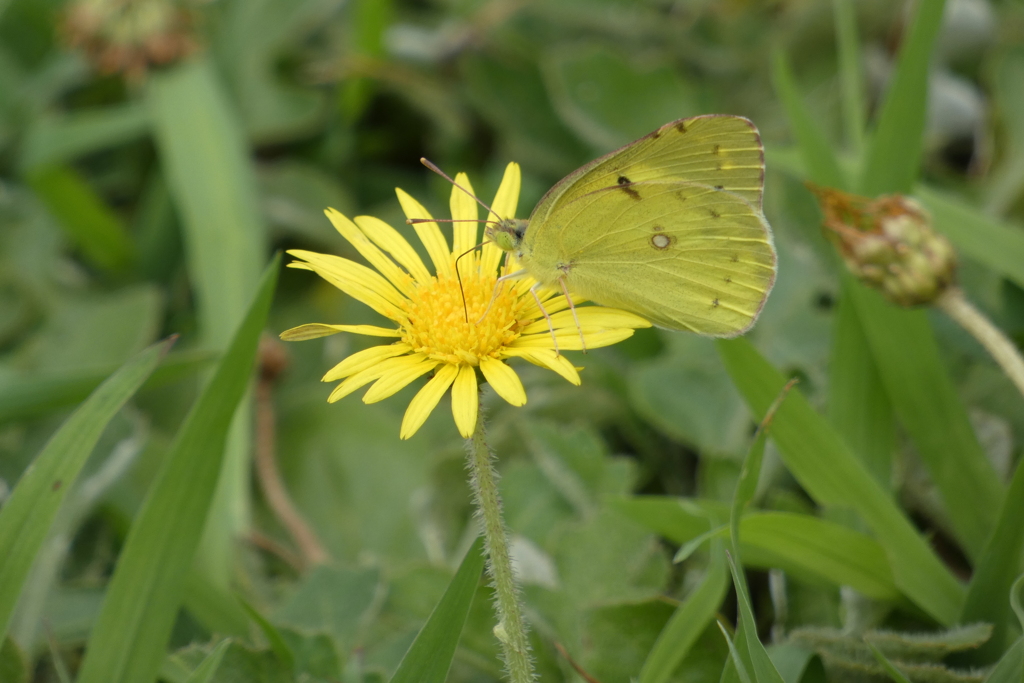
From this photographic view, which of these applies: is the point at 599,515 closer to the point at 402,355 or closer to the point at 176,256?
the point at 402,355

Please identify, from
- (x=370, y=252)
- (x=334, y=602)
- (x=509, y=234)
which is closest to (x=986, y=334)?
(x=509, y=234)

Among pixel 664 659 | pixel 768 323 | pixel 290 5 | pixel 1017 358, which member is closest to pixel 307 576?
pixel 664 659

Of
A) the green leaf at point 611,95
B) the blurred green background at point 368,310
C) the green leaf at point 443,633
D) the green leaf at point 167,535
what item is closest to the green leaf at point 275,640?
the blurred green background at point 368,310

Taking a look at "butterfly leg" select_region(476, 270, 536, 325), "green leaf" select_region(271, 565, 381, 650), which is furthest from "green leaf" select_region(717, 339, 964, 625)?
"green leaf" select_region(271, 565, 381, 650)

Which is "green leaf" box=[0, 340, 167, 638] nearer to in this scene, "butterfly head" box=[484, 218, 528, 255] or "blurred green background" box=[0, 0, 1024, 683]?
"blurred green background" box=[0, 0, 1024, 683]

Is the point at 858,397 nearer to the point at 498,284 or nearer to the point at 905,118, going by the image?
the point at 905,118

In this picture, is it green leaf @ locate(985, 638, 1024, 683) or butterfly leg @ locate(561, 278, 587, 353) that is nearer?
green leaf @ locate(985, 638, 1024, 683)
